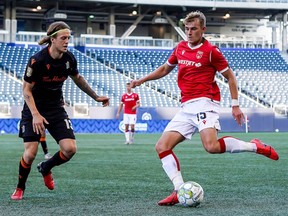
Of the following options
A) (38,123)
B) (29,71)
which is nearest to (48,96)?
(29,71)

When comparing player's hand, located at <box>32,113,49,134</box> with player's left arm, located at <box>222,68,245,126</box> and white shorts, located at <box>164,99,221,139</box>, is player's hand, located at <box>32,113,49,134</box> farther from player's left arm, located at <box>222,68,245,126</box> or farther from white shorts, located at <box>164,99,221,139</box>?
player's left arm, located at <box>222,68,245,126</box>

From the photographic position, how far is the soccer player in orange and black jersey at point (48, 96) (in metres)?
8.72

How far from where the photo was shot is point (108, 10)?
194 feet

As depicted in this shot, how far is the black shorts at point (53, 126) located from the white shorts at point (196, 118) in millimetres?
1315

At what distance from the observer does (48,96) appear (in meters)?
9.07

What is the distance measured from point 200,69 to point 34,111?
1884mm

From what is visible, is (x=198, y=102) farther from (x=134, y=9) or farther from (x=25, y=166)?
(x=134, y=9)

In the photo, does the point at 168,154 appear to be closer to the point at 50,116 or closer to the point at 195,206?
the point at 195,206

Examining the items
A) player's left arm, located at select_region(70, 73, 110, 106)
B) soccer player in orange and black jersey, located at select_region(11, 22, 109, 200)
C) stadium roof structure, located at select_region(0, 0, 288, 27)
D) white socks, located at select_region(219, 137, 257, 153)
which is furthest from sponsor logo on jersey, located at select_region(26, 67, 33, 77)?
stadium roof structure, located at select_region(0, 0, 288, 27)

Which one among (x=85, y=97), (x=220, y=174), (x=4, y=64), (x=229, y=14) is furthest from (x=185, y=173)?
(x=229, y=14)

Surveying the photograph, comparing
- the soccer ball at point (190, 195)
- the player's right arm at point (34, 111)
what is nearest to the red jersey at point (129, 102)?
the player's right arm at point (34, 111)

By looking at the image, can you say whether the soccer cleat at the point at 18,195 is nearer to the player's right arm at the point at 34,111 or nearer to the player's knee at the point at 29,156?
the player's knee at the point at 29,156

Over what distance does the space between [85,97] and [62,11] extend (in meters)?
13.5

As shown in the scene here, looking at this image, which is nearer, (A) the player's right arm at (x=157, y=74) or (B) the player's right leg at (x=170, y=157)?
(B) the player's right leg at (x=170, y=157)
